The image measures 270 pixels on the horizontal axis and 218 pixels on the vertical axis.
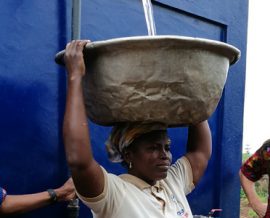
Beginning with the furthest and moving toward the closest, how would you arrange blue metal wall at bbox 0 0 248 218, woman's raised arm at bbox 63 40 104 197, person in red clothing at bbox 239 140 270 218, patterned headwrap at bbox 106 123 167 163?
person in red clothing at bbox 239 140 270 218
blue metal wall at bbox 0 0 248 218
patterned headwrap at bbox 106 123 167 163
woman's raised arm at bbox 63 40 104 197

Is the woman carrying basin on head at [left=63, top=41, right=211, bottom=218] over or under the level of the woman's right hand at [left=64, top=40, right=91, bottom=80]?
under

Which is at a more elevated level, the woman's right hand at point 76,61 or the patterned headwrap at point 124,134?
the woman's right hand at point 76,61

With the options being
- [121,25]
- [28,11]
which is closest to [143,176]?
[28,11]

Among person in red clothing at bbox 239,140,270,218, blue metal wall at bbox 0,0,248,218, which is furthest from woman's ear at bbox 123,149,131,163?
person in red clothing at bbox 239,140,270,218

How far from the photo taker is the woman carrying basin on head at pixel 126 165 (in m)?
1.77

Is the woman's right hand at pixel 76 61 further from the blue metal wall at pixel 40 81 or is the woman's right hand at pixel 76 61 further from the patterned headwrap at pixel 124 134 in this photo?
the blue metal wall at pixel 40 81

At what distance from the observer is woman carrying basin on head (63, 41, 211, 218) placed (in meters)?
1.77

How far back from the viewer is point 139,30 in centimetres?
320

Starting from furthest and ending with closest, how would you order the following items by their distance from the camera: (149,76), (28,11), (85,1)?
(85,1)
(28,11)
(149,76)

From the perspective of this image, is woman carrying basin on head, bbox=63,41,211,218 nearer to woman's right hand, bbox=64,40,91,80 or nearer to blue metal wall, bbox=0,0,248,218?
woman's right hand, bbox=64,40,91,80

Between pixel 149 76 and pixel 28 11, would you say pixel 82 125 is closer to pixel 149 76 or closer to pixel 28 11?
pixel 149 76

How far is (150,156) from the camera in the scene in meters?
2.04

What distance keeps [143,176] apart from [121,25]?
1.32 metres

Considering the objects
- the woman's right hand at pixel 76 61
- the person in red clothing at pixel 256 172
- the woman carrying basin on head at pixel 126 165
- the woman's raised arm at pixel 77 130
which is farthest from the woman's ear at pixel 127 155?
the person in red clothing at pixel 256 172
